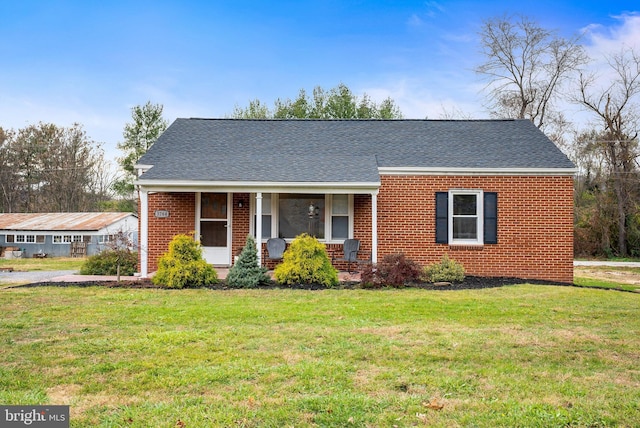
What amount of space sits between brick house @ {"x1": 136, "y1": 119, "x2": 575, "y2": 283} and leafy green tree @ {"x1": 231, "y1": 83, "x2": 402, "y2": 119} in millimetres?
21518

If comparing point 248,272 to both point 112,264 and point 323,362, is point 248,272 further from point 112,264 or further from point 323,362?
point 323,362

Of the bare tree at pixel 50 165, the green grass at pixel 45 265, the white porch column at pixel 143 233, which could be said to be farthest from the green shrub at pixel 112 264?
the bare tree at pixel 50 165

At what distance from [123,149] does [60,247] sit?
8.32m

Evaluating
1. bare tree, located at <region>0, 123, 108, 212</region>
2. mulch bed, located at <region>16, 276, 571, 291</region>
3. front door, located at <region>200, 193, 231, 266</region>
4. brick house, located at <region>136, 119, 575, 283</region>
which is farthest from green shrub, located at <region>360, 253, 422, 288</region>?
bare tree, located at <region>0, 123, 108, 212</region>

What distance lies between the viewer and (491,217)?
1312 centimetres

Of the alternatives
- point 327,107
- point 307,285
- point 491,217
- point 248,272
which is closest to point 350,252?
point 307,285

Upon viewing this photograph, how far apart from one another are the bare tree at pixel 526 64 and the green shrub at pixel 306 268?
77.1 feet

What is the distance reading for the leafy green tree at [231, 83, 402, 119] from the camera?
34.9m

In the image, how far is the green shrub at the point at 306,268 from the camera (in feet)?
36.2

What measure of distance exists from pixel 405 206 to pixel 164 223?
260 inches

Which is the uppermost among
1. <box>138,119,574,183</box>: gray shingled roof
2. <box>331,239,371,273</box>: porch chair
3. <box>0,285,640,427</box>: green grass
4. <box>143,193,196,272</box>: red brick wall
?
<box>138,119,574,183</box>: gray shingled roof

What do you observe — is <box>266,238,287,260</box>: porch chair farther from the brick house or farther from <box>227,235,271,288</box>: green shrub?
<box>227,235,271,288</box>: green shrub

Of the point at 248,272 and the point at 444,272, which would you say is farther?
the point at 444,272

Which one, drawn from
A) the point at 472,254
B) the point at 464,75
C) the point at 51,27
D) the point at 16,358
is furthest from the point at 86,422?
the point at 464,75
